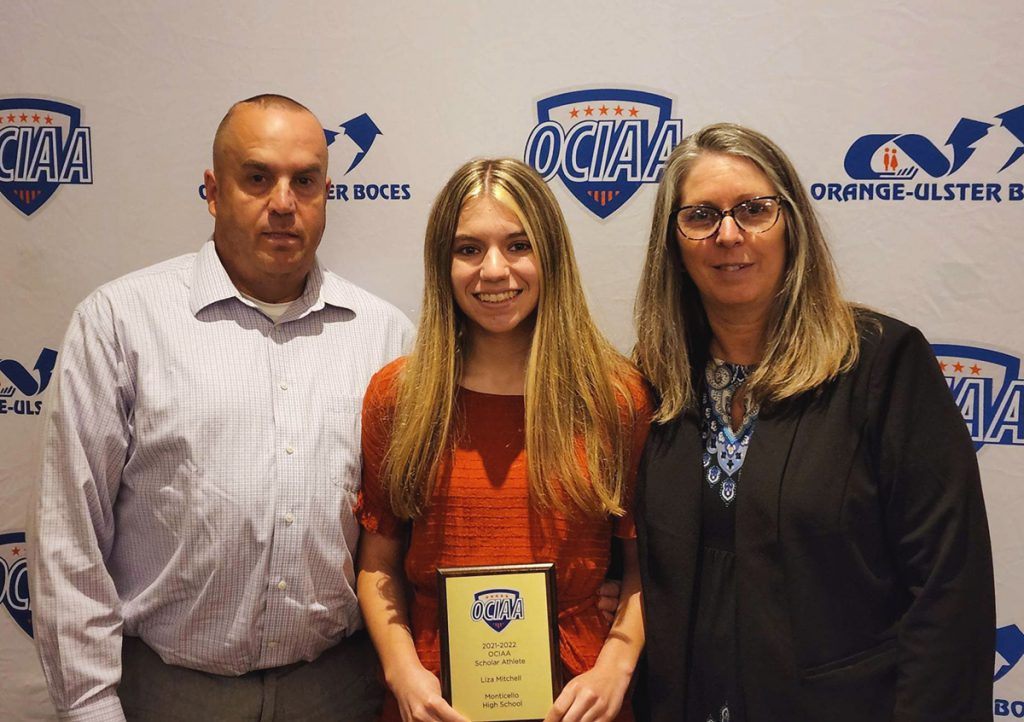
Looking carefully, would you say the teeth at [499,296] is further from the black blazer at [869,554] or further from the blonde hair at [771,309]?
the black blazer at [869,554]

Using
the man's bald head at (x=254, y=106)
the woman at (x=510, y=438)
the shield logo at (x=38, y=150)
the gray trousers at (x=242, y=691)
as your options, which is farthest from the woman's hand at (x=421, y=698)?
the shield logo at (x=38, y=150)

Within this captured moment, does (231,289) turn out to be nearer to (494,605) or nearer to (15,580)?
(494,605)

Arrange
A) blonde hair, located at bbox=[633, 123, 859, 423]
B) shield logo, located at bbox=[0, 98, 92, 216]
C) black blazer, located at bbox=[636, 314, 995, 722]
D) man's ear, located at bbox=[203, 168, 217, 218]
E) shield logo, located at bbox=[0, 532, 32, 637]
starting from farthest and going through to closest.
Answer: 1. shield logo, located at bbox=[0, 532, 32, 637]
2. shield logo, located at bbox=[0, 98, 92, 216]
3. man's ear, located at bbox=[203, 168, 217, 218]
4. blonde hair, located at bbox=[633, 123, 859, 423]
5. black blazer, located at bbox=[636, 314, 995, 722]

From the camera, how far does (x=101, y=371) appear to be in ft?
6.00

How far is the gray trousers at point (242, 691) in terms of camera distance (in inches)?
74.2

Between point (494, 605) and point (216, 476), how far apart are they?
623mm

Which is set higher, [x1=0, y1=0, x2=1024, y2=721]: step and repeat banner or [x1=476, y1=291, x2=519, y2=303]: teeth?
[x1=0, y1=0, x2=1024, y2=721]: step and repeat banner

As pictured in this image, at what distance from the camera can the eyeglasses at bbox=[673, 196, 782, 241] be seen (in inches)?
66.2

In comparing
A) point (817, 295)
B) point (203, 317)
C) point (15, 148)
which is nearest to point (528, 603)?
point (817, 295)

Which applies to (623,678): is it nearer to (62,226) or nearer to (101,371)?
(101,371)

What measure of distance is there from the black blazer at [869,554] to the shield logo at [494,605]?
15.9 inches

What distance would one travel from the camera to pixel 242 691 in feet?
6.19

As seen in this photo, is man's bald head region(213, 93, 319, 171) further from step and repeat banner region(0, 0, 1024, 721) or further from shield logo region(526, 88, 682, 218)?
shield logo region(526, 88, 682, 218)

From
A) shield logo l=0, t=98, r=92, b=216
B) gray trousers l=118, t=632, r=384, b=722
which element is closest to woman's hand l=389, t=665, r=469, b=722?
gray trousers l=118, t=632, r=384, b=722
